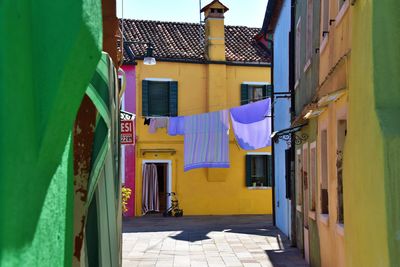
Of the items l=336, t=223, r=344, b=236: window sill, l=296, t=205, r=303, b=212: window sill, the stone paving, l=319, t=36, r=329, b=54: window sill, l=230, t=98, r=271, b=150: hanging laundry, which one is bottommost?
the stone paving

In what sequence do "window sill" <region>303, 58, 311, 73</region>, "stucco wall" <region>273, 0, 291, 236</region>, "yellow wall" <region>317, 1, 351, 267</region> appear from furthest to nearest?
"stucco wall" <region>273, 0, 291, 236</region>, "window sill" <region>303, 58, 311, 73</region>, "yellow wall" <region>317, 1, 351, 267</region>

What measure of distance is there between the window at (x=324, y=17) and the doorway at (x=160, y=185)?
48.3ft

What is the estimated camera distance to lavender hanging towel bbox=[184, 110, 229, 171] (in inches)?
853

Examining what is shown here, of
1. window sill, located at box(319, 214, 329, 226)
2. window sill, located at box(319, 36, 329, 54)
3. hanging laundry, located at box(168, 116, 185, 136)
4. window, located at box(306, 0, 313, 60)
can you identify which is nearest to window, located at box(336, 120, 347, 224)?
window sill, located at box(319, 214, 329, 226)

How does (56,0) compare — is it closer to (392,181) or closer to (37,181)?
(37,181)

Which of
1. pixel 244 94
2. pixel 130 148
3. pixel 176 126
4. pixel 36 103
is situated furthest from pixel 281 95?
pixel 36 103

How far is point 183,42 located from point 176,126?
505 centimetres

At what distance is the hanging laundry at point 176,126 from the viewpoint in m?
22.2

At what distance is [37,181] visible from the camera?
219cm

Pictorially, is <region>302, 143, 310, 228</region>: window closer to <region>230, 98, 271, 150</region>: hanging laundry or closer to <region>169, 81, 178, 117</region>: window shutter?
<region>230, 98, 271, 150</region>: hanging laundry

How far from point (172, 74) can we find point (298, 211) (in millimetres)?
12052

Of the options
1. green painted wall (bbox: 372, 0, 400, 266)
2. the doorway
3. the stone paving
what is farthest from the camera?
the doorway

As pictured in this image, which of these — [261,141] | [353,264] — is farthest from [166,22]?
[353,264]

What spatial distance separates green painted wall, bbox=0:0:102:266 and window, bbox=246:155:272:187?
2199 centimetres
